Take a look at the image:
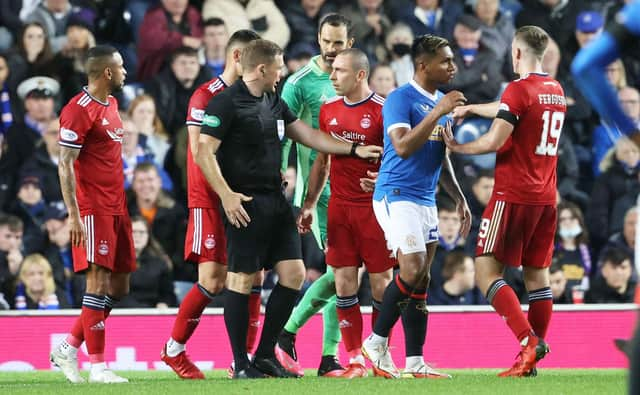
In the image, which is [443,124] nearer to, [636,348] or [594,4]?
[636,348]

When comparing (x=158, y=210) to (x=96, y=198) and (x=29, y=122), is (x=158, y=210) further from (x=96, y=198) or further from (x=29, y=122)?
(x=96, y=198)

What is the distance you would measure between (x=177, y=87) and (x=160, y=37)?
27.7 inches

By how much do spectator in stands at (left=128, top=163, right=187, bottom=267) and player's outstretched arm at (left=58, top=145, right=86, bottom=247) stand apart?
371cm

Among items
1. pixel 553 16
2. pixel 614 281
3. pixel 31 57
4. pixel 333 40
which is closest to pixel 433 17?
pixel 553 16

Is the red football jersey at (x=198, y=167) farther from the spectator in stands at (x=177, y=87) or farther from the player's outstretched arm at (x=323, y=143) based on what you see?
the spectator in stands at (x=177, y=87)

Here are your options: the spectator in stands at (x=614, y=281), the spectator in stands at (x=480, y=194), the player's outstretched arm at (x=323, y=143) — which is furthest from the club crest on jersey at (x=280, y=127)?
the spectator in stands at (x=614, y=281)

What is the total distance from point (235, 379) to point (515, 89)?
2.65 meters

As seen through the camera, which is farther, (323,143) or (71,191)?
(323,143)

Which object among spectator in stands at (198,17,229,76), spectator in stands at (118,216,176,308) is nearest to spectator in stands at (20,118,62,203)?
spectator in stands at (118,216,176,308)

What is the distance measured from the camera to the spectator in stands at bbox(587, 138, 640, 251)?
1286 centimetres

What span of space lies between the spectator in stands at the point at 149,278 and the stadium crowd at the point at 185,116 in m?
0.01

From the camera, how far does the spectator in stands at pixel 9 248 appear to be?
39.0ft

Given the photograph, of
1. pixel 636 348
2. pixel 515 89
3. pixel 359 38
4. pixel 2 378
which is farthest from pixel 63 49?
pixel 636 348

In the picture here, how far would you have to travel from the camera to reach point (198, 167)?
9000 millimetres
